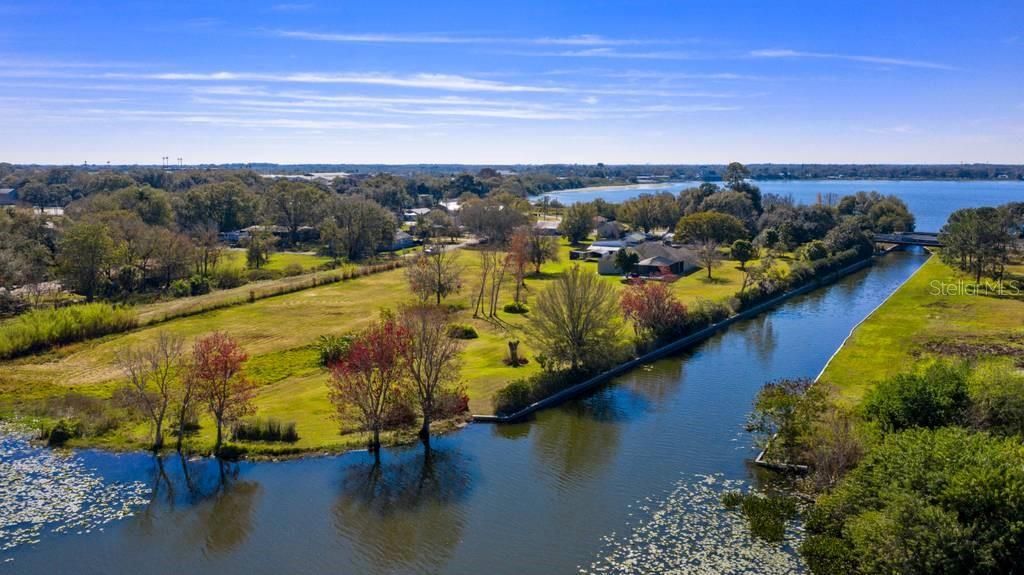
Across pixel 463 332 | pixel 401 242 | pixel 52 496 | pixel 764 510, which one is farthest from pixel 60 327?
pixel 401 242

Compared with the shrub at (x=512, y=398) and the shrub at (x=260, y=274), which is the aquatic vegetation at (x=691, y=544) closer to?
the shrub at (x=512, y=398)

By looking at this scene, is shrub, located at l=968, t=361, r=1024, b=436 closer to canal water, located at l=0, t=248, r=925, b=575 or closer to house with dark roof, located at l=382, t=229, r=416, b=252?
canal water, located at l=0, t=248, r=925, b=575

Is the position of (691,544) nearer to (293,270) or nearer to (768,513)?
(768,513)

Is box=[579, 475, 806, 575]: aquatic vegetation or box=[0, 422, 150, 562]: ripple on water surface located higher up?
box=[0, 422, 150, 562]: ripple on water surface

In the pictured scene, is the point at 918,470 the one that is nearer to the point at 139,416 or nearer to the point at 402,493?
the point at 402,493

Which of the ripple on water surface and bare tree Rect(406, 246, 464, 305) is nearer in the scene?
the ripple on water surface

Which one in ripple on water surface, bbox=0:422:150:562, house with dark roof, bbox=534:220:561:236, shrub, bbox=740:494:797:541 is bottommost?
shrub, bbox=740:494:797:541


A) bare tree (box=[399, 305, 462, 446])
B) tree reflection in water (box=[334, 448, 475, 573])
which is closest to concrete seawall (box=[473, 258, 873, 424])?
bare tree (box=[399, 305, 462, 446])
